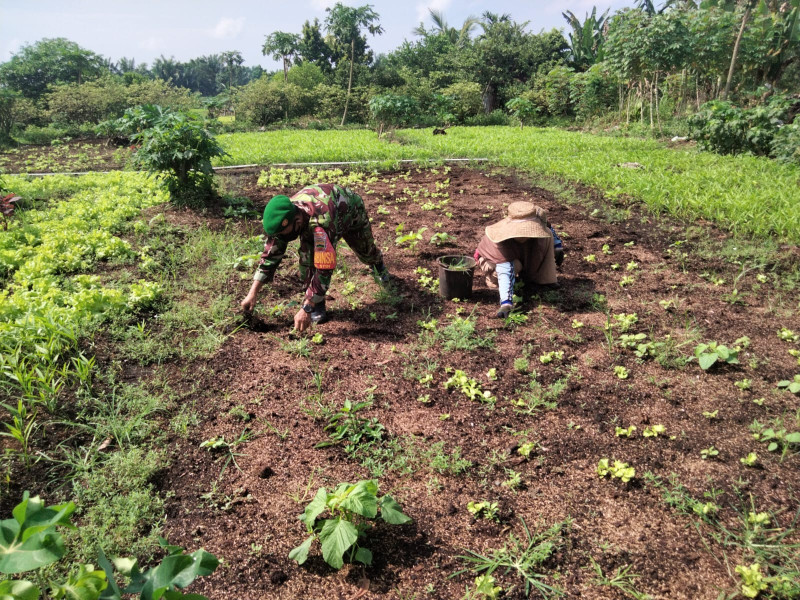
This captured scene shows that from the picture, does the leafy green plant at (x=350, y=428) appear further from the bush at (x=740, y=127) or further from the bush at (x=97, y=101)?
the bush at (x=97, y=101)

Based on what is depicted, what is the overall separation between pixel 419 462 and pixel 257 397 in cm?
112

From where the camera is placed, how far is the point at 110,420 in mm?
2641

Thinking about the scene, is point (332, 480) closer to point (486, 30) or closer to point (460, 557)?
point (460, 557)

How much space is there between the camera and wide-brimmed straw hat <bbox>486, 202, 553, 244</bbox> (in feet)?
12.2

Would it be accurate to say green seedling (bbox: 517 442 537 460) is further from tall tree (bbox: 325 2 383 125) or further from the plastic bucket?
tall tree (bbox: 325 2 383 125)

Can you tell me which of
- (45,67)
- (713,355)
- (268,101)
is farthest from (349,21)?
(713,355)

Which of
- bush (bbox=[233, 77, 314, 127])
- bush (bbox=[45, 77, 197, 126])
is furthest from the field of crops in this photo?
bush (bbox=[233, 77, 314, 127])

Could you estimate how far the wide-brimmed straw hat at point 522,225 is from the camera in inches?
146

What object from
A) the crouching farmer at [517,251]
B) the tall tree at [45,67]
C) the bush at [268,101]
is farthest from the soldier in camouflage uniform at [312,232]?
the tall tree at [45,67]

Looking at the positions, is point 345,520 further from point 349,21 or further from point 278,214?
point 349,21

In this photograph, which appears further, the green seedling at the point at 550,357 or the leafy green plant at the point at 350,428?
the green seedling at the point at 550,357

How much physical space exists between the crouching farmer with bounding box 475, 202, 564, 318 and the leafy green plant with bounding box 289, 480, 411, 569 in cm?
210

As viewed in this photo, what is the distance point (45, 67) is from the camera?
24797 mm

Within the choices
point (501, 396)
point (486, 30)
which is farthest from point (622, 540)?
point (486, 30)
